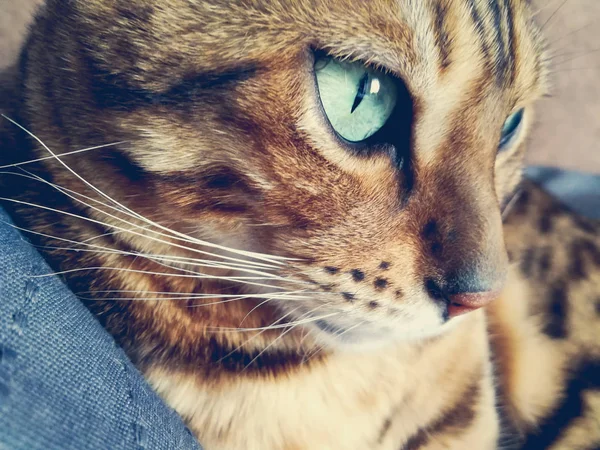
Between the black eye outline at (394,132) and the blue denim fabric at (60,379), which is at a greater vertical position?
the black eye outline at (394,132)

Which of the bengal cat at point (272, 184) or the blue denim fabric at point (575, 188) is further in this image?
the blue denim fabric at point (575, 188)

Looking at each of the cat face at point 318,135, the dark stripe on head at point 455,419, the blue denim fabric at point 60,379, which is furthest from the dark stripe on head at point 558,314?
the blue denim fabric at point 60,379

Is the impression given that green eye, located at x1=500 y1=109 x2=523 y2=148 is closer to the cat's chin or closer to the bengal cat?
the bengal cat

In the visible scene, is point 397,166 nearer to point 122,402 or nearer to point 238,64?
point 238,64

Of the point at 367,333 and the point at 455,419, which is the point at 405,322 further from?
the point at 455,419

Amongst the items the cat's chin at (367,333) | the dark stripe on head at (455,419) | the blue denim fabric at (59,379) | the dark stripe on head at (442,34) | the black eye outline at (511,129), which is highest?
the dark stripe on head at (442,34)

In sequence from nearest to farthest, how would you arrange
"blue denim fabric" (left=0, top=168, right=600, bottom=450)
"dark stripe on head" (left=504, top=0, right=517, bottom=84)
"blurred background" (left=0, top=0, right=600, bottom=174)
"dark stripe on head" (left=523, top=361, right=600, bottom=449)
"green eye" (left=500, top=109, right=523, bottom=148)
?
"blue denim fabric" (left=0, top=168, right=600, bottom=450), "dark stripe on head" (left=504, top=0, right=517, bottom=84), "green eye" (left=500, top=109, right=523, bottom=148), "dark stripe on head" (left=523, top=361, right=600, bottom=449), "blurred background" (left=0, top=0, right=600, bottom=174)

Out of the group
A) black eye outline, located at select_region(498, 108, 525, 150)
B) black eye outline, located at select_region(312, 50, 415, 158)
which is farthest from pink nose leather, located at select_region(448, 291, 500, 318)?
black eye outline, located at select_region(498, 108, 525, 150)

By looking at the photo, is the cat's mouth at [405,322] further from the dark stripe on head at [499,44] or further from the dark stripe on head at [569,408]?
the dark stripe on head at [569,408]
